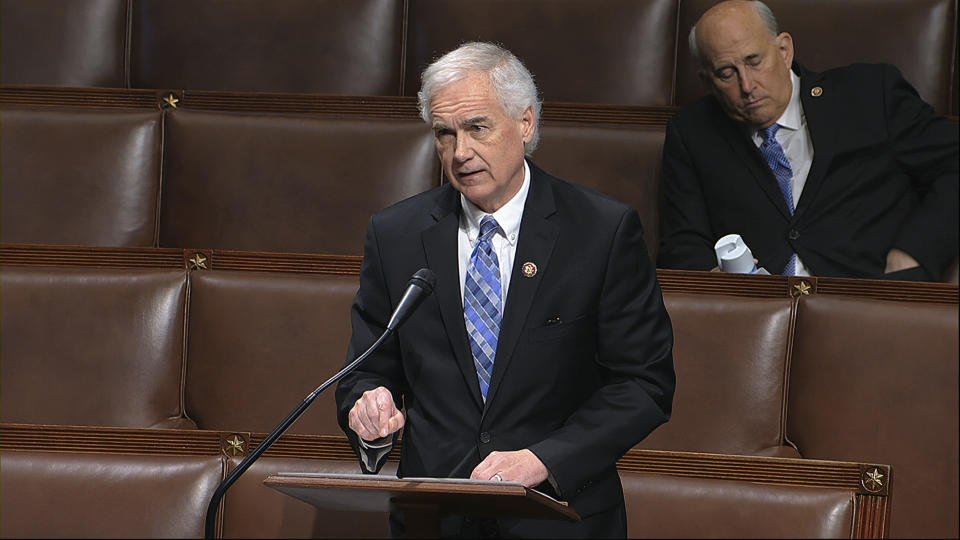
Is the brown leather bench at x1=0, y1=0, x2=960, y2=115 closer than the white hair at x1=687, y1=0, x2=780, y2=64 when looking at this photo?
No

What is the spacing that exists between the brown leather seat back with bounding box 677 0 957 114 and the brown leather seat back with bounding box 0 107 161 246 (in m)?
0.49

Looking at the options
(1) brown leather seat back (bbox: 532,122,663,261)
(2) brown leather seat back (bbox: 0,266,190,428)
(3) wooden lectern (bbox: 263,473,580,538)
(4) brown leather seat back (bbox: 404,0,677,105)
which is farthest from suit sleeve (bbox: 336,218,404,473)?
(4) brown leather seat back (bbox: 404,0,677,105)

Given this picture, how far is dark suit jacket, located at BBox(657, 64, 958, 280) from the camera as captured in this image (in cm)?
79

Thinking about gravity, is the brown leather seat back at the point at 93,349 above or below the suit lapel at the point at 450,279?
below

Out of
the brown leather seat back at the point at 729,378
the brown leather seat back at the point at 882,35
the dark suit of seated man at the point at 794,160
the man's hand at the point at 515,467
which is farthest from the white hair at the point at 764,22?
the man's hand at the point at 515,467

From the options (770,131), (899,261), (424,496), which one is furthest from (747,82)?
(424,496)

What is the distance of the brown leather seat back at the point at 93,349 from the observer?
2.35ft

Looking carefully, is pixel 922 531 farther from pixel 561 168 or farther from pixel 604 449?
pixel 561 168

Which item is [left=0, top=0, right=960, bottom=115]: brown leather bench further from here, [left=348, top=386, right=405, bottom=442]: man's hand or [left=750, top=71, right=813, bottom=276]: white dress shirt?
[left=348, top=386, right=405, bottom=442]: man's hand

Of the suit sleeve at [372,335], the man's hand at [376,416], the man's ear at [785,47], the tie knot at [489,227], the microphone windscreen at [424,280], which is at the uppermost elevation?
the man's ear at [785,47]

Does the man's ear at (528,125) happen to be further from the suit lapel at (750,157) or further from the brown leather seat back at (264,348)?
the suit lapel at (750,157)

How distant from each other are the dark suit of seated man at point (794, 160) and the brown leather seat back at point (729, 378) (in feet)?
0.32

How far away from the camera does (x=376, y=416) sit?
1.53 feet

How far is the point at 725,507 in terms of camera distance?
1.85 ft
